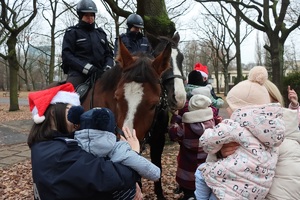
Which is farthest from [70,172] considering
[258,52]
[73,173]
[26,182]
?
[258,52]

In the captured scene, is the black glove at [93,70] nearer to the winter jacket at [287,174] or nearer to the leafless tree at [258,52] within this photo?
the winter jacket at [287,174]

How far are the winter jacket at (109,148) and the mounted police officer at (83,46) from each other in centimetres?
250

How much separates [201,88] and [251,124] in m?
2.39

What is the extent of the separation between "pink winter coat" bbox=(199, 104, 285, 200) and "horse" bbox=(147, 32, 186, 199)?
1166 mm

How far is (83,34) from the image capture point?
4.44 metres

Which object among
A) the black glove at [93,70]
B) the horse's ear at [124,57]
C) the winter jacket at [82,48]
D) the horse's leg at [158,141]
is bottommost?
the horse's leg at [158,141]

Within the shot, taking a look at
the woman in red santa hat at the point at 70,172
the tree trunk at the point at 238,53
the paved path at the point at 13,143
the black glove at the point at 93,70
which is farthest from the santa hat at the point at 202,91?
the tree trunk at the point at 238,53

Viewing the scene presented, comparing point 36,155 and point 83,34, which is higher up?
point 83,34

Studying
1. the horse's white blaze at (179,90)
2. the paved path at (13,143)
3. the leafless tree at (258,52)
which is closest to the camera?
the horse's white blaze at (179,90)

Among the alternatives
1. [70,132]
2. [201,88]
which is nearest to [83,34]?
[201,88]

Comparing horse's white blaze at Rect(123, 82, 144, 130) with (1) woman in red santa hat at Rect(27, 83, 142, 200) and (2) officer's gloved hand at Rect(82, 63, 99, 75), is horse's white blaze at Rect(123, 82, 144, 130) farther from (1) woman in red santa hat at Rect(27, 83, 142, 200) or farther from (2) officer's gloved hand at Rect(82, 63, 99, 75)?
(2) officer's gloved hand at Rect(82, 63, 99, 75)

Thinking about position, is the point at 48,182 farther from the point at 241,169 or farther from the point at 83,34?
the point at 83,34

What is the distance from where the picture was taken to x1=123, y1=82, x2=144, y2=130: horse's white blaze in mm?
2723

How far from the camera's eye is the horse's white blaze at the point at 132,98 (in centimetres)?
272
